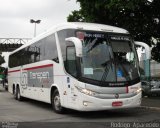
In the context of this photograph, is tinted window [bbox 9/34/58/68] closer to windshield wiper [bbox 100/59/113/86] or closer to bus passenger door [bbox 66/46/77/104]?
bus passenger door [bbox 66/46/77/104]

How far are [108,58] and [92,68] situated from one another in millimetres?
784

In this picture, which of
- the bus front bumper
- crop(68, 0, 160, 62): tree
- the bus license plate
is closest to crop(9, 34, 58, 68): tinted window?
the bus front bumper

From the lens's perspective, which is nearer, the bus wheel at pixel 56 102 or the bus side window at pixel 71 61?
the bus side window at pixel 71 61

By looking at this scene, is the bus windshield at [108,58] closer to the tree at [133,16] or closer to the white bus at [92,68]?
the white bus at [92,68]

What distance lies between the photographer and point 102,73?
46.2ft

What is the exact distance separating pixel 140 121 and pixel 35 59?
308 inches

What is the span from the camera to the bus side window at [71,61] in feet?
46.9

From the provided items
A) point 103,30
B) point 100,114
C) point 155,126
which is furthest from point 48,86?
point 155,126

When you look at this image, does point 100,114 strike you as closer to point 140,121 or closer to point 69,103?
point 69,103

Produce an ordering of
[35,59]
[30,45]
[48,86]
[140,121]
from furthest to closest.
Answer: [30,45] < [35,59] < [48,86] < [140,121]

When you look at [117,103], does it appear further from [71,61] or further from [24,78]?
[24,78]

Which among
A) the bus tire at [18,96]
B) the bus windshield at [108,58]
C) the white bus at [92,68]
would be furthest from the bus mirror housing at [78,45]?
the bus tire at [18,96]

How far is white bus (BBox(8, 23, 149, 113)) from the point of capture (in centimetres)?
1387

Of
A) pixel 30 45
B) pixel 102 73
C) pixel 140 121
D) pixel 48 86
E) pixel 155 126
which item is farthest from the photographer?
pixel 30 45
